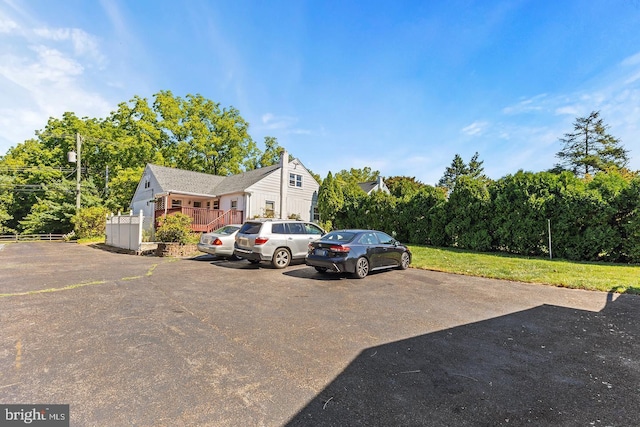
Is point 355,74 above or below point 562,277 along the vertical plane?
above

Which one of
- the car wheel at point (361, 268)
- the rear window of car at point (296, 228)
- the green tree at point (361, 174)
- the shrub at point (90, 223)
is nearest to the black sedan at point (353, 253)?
the car wheel at point (361, 268)

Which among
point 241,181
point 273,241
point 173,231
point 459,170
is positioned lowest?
point 273,241

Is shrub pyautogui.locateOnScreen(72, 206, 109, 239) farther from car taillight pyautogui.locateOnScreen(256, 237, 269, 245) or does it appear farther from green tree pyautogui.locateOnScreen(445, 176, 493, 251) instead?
green tree pyautogui.locateOnScreen(445, 176, 493, 251)

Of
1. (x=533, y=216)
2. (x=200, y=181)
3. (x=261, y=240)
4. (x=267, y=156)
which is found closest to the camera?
(x=261, y=240)

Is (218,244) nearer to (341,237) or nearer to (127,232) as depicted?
(341,237)

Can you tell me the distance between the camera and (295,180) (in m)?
24.4

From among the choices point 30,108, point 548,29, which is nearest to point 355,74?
point 548,29

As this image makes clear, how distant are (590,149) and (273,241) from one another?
46008mm

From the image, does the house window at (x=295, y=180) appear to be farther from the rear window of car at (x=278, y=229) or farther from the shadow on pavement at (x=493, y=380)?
the shadow on pavement at (x=493, y=380)

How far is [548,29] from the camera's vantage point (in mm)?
9000

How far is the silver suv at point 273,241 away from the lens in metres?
9.87

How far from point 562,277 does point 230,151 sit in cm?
3527

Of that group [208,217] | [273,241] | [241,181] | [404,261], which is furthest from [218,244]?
[241,181]

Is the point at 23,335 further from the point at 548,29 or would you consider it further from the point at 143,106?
the point at 143,106
